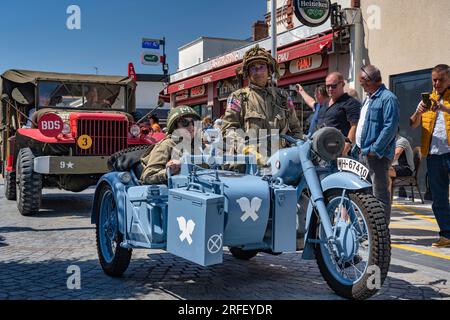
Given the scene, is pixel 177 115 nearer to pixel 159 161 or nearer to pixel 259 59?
pixel 159 161

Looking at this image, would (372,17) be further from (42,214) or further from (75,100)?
(42,214)

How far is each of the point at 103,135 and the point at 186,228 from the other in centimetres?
559

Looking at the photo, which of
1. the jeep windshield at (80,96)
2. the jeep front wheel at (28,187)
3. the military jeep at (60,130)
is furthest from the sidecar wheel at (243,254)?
the jeep windshield at (80,96)

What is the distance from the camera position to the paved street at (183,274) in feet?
12.6

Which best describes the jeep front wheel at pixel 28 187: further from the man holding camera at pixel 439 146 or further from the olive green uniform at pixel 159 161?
the man holding camera at pixel 439 146

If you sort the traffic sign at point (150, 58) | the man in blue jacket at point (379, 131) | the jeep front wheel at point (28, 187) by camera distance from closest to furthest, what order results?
1. the man in blue jacket at point (379, 131)
2. the jeep front wheel at point (28, 187)
3. the traffic sign at point (150, 58)

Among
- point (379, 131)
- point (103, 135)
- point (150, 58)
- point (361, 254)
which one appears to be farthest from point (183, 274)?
point (150, 58)

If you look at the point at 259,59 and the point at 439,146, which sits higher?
the point at 259,59

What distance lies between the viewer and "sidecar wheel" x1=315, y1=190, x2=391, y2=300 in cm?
325

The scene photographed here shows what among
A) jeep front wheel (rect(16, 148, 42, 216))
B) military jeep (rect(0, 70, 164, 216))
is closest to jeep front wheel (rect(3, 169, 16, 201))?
military jeep (rect(0, 70, 164, 216))

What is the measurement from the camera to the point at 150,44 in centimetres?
2319

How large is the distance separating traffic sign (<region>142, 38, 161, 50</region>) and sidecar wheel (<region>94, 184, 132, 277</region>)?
19262mm

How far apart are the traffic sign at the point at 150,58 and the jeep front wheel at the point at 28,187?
49.9ft

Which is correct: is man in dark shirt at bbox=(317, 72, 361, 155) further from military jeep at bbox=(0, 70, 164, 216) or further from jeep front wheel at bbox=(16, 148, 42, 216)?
jeep front wheel at bbox=(16, 148, 42, 216)
